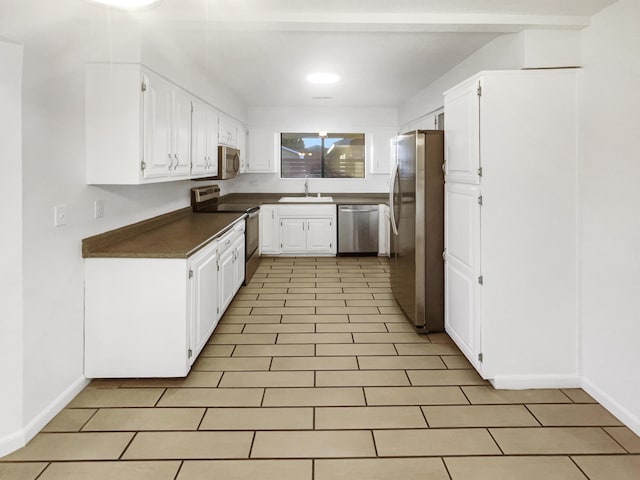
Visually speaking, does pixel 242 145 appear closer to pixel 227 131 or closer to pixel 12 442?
pixel 227 131

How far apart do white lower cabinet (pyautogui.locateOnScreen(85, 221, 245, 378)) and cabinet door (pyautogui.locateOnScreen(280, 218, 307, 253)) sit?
434 centimetres

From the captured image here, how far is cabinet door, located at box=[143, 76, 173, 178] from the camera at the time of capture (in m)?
3.01

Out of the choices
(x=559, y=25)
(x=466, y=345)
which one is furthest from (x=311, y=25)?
(x=466, y=345)

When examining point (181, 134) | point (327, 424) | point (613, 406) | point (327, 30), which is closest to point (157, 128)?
point (181, 134)

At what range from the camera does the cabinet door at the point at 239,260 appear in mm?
4641

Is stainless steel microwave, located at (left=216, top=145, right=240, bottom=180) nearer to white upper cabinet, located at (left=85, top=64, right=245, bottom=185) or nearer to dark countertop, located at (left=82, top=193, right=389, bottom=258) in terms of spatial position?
dark countertop, located at (left=82, top=193, right=389, bottom=258)

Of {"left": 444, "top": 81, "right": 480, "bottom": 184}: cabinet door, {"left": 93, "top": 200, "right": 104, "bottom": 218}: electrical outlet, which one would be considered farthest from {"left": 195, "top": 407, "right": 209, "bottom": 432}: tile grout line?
{"left": 444, "top": 81, "right": 480, "bottom": 184}: cabinet door

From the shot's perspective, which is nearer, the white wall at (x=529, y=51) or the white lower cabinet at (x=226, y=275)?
the white wall at (x=529, y=51)

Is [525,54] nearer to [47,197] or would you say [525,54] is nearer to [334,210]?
[47,197]

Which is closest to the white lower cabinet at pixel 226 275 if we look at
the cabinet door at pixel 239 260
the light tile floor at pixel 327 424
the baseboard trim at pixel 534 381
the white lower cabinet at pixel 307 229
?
the cabinet door at pixel 239 260

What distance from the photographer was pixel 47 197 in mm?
2404

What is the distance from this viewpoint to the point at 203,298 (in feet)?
10.6

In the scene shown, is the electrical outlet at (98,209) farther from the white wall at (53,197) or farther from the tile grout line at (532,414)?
the tile grout line at (532,414)

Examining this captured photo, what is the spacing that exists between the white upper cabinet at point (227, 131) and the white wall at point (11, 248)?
3206 millimetres
